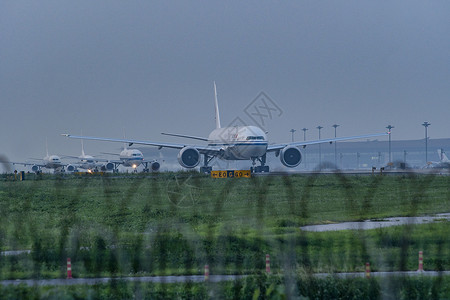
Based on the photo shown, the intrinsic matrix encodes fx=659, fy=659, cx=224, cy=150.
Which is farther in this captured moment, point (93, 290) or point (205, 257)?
point (205, 257)

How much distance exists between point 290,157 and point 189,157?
41.7ft

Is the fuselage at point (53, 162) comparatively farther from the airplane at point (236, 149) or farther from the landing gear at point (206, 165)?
the landing gear at point (206, 165)

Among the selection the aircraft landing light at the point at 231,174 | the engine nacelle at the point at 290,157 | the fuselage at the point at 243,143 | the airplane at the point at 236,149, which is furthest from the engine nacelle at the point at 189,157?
the engine nacelle at the point at 290,157

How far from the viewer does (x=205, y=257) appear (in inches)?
1025

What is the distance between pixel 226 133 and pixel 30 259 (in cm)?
5825

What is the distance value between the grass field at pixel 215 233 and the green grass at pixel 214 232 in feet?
0.20

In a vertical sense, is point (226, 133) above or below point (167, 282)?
above

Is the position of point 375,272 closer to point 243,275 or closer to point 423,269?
point 423,269

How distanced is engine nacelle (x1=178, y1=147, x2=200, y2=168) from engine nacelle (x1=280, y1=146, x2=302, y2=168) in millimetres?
10675

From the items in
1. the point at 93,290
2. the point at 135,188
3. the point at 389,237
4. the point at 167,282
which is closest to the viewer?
the point at 93,290

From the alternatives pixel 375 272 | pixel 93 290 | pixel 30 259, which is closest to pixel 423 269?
pixel 375 272

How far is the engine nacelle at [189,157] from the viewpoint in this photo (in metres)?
78.5

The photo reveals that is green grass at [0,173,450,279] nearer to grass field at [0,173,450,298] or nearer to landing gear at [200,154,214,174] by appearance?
grass field at [0,173,450,298]

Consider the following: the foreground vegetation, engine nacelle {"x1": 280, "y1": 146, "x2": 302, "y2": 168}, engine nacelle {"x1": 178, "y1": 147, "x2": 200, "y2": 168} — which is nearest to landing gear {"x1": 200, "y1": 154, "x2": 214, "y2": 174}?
engine nacelle {"x1": 178, "y1": 147, "x2": 200, "y2": 168}
